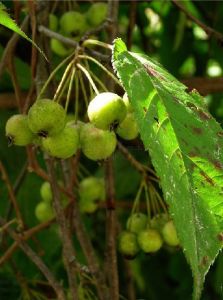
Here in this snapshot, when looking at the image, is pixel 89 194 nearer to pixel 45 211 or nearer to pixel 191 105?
pixel 45 211

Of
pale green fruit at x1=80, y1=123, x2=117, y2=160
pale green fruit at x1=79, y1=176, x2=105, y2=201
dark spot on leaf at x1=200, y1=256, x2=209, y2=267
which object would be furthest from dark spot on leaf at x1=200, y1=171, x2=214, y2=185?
pale green fruit at x1=79, y1=176, x2=105, y2=201

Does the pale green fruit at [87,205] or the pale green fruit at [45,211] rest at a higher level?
the pale green fruit at [87,205]

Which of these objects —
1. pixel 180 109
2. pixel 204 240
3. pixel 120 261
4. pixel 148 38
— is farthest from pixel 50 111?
pixel 148 38

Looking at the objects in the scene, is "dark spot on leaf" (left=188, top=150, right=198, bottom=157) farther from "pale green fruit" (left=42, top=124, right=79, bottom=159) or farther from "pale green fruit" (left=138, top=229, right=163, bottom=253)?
"pale green fruit" (left=138, top=229, right=163, bottom=253)

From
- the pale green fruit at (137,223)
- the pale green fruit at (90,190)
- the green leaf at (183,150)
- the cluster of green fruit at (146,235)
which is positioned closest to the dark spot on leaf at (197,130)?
the green leaf at (183,150)

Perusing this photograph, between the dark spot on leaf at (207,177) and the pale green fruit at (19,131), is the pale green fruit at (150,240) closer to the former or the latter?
the pale green fruit at (19,131)

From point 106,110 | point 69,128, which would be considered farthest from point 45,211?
point 106,110

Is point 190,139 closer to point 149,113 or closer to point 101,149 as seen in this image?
point 149,113

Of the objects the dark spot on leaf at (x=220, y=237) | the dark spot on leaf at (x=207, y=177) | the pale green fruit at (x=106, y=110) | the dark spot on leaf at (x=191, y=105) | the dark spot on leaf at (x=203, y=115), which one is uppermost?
the dark spot on leaf at (x=191, y=105)
